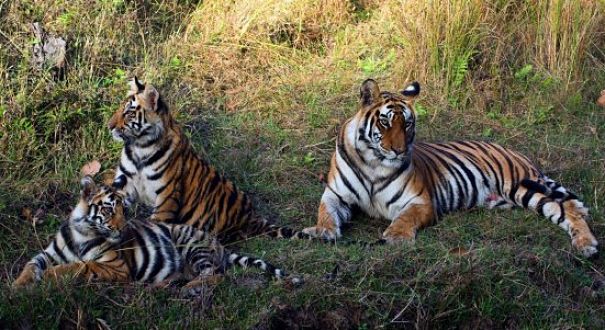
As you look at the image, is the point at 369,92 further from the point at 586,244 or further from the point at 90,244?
the point at 90,244

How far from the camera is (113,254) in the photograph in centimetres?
473

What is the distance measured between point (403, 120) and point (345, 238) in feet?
2.50

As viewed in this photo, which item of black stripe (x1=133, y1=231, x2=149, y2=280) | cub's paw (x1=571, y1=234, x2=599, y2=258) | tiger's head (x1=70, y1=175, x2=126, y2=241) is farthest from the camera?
cub's paw (x1=571, y1=234, x2=599, y2=258)

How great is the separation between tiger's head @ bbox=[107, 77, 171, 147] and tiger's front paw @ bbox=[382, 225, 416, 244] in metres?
1.38

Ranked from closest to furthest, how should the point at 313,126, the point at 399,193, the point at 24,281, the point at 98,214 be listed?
the point at 24,281
the point at 98,214
the point at 399,193
the point at 313,126

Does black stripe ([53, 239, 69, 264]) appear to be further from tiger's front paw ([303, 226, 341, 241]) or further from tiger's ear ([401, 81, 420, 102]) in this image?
tiger's ear ([401, 81, 420, 102])

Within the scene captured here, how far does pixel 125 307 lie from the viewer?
179 inches

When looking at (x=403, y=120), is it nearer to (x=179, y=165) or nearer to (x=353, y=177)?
(x=353, y=177)

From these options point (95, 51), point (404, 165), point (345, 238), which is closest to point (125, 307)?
point (345, 238)

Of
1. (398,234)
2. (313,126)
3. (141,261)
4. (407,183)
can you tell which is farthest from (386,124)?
(141,261)

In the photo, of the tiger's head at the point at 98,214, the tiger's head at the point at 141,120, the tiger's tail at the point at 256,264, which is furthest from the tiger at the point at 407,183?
the tiger's head at the point at 98,214

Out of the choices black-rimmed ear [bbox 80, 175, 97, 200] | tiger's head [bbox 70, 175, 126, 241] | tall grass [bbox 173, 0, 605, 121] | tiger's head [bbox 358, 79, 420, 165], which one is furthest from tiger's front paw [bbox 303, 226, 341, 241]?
tall grass [bbox 173, 0, 605, 121]

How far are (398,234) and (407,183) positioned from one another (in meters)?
0.44

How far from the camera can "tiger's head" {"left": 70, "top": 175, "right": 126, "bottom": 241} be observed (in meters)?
4.68
